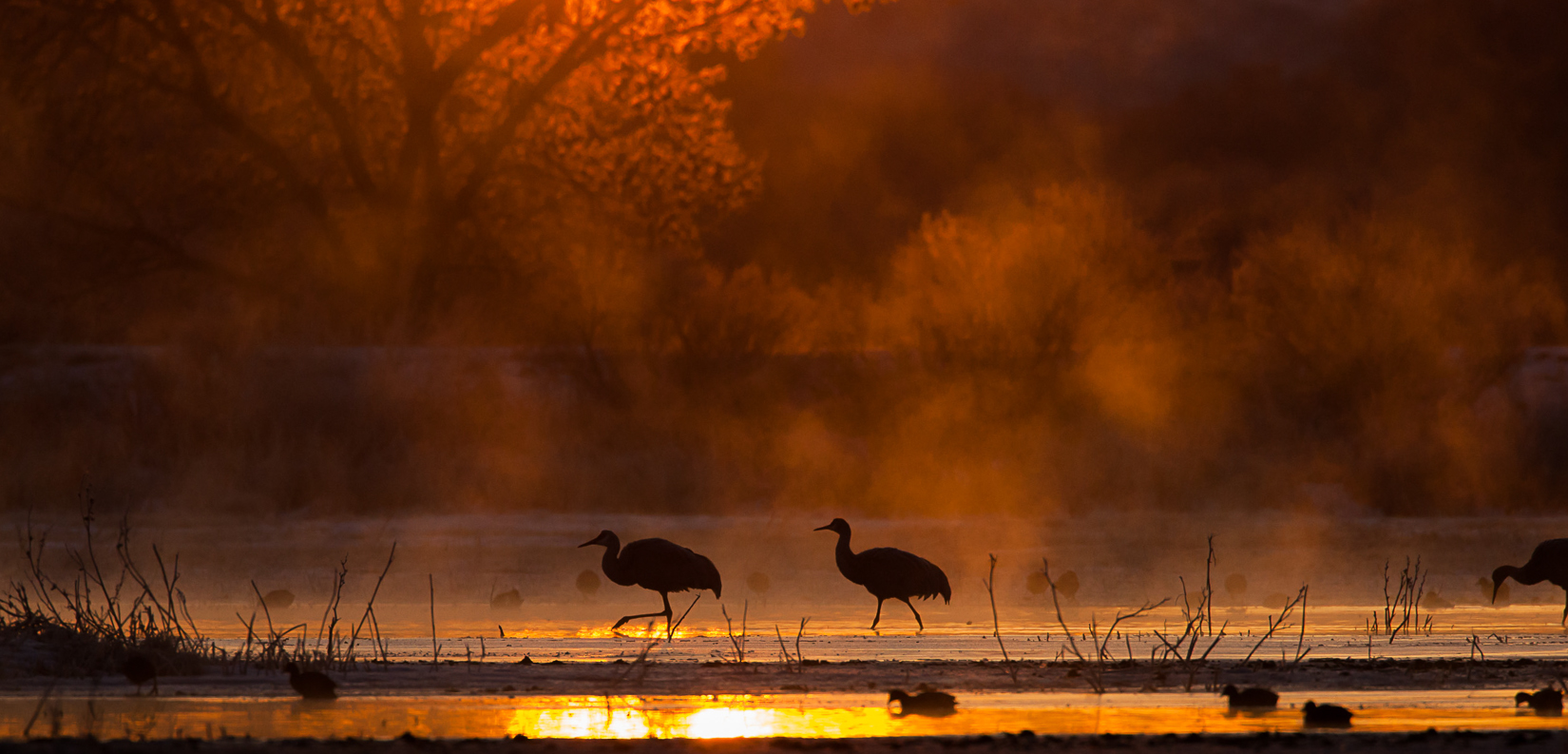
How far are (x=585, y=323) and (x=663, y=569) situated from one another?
45.0ft

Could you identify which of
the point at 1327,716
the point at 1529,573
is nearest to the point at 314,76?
the point at 1529,573

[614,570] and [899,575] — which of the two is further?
[614,570]

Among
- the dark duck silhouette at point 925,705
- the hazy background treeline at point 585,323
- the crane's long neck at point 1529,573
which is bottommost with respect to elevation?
the dark duck silhouette at point 925,705

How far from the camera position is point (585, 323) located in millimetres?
28328

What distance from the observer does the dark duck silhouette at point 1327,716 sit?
7.80 metres

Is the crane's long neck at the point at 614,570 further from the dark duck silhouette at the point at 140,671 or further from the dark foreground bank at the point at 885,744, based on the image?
the dark foreground bank at the point at 885,744

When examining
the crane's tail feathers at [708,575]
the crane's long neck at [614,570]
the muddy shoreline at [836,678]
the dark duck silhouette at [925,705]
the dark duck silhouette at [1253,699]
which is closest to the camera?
→ the dark duck silhouette at [925,705]

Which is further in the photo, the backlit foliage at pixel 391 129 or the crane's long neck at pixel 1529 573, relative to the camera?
the backlit foliage at pixel 391 129

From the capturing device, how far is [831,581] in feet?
66.5

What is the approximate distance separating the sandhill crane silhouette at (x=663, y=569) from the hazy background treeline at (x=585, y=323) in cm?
1009

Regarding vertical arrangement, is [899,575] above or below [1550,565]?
below

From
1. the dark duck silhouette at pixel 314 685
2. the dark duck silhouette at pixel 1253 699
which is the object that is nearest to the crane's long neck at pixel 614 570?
the dark duck silhouette at pixel 314 685

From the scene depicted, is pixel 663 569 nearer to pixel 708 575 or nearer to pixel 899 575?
pixel 708 575

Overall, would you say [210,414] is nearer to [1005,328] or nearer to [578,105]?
[578,105]
